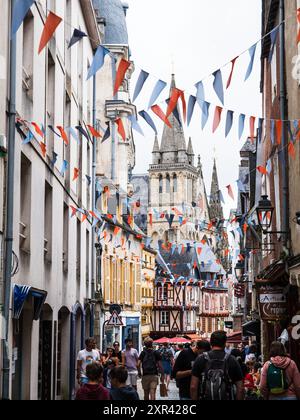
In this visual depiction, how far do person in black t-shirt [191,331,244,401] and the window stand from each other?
72.9 meters

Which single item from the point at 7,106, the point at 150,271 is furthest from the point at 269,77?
the point at 150,271

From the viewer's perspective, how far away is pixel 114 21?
45719 millimetres

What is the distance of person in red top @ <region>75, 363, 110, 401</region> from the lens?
319 inches

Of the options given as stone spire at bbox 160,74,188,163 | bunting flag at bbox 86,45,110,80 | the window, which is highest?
stone spire at bbox 160,74,188,163

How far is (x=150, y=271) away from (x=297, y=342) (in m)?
49.3

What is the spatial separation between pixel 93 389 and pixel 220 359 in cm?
132

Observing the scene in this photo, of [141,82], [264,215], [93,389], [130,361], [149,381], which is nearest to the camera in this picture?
[93,389]

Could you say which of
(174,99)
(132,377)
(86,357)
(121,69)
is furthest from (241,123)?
(132,377)

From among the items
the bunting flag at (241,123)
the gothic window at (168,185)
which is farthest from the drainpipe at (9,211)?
the gothic window at (168,185)

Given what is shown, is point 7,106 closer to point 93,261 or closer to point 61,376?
point 61,376

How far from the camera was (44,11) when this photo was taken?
1538cm

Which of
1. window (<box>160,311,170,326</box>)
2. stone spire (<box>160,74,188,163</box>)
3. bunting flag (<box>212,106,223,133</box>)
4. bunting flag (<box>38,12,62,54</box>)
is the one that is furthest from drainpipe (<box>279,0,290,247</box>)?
stone spire (<box>160,74,188,163</box>)

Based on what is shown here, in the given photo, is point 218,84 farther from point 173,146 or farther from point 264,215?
point 173,146

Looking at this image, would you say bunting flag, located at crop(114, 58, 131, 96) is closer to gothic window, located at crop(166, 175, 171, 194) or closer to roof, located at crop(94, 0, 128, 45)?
roof, located at crop(94, 0, 128, 45)
